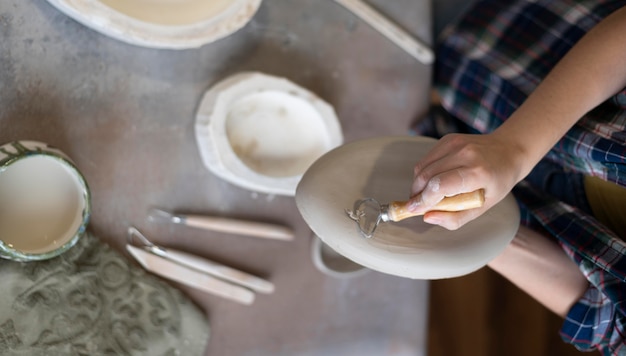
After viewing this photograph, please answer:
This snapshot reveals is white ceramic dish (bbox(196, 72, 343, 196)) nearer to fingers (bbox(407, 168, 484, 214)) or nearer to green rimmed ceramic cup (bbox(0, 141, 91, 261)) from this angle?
green rimmed ceramic cup (bbox(0, 141, 91, 261))

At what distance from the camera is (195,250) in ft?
3.74

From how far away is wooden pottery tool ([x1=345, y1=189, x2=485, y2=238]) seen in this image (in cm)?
80

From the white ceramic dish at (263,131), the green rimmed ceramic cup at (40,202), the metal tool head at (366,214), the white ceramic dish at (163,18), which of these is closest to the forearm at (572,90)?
the metal tool head at (366,214)

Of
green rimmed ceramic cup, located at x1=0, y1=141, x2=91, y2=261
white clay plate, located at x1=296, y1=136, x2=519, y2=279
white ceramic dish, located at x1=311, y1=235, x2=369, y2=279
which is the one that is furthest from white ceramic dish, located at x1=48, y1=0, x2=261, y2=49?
white ceramic dish, located at x1=311, y1=235, x2=369, y2=279

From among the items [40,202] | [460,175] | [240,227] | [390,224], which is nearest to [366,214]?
[390,224]

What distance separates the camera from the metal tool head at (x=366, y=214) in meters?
0.86

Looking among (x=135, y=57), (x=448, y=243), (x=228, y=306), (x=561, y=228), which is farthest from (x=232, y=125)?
(x=561, y=228)

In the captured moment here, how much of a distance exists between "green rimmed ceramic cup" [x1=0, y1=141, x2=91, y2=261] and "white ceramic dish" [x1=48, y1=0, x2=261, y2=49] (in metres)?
0.20

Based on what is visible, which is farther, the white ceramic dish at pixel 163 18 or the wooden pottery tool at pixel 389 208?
the white ceramic dish at pixel 163 18

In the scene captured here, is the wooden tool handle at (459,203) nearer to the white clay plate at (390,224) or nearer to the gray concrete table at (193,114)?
the white clay plate at (390,224)

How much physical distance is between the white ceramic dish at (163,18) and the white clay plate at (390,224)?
31 cm

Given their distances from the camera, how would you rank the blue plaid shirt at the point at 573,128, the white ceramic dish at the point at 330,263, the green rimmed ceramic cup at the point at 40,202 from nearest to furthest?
the green rimmed ceramic cup at the point at 40,202
the blue plaid shirt at the point at 573,128
the white ceramic dish at the point at 330,263

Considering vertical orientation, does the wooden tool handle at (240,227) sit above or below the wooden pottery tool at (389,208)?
below

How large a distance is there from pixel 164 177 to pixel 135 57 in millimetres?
208
